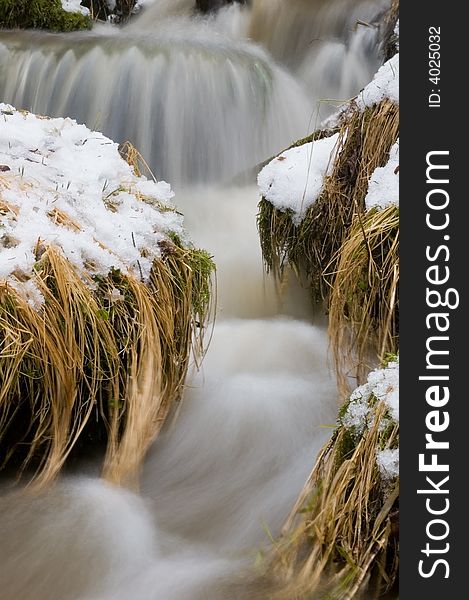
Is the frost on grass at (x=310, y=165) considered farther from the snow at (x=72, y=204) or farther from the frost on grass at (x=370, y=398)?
the frost on grass at (x=370, y=398)

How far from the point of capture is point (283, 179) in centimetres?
326

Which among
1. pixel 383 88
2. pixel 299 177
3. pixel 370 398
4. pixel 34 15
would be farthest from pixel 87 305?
pixel 34 15

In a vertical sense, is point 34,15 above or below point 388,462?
above

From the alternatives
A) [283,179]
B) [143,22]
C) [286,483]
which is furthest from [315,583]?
[143,22]

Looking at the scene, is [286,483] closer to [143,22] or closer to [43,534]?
[43,534]

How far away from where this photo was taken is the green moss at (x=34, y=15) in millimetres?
7066

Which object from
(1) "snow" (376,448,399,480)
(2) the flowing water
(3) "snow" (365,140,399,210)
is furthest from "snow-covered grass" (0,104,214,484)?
(1) "snow" (376,448,399,480)

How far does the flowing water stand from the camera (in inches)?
70.9

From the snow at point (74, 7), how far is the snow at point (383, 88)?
5017 millimetres

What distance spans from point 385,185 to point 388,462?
55.3 inches

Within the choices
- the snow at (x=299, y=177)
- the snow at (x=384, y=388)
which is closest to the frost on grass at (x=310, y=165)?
the snow at (x=299, y=177)

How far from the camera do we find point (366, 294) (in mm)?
2479

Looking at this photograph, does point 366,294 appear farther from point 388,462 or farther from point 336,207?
point 388,462

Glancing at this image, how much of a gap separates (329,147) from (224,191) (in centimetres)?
177
